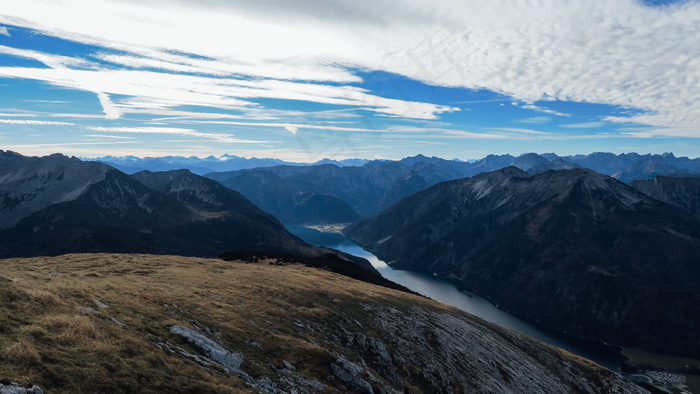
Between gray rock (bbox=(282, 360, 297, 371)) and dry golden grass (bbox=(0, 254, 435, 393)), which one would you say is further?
gray rock (bbox=(282, 360, 297, 371))

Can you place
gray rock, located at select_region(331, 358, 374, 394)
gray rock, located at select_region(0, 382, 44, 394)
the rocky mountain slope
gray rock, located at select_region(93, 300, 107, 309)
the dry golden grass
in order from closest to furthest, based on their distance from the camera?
gray rock, located at select_region(0, 382, 44, 394)
the dry golden grass
the rocky mountain slope
gray rock, located at select_region(93, 300, 107, 309)
gray rock, located at select_region(331, 358, 374, 394)

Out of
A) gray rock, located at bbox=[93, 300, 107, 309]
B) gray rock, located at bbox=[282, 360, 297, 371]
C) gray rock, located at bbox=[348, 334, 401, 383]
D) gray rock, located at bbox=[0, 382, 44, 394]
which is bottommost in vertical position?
gray rock, located at bbox=[348, 334, 401, 383]

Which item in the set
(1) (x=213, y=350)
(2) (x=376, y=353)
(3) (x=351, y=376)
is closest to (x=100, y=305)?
(1) (x=213, y=350)

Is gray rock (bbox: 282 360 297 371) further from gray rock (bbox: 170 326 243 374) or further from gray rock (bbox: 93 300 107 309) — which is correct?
gray rock (bbox: 93 300 107 309)

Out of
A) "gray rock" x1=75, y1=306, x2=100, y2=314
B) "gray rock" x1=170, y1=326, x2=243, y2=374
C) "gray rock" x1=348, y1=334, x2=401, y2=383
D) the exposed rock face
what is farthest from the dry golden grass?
"gray rock" x1=348, y1=334, x2=401, y2=383

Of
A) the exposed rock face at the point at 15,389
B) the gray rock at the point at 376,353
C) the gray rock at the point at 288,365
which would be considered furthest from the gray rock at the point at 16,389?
the gray rock at the point at 376,353

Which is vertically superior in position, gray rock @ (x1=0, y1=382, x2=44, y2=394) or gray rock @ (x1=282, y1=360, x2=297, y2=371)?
gray rock @ (x1=0, y1=382, x2=44, y2=394)

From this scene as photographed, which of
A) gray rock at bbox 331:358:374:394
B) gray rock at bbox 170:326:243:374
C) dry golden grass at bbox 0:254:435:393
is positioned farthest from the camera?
gray rock at bbox 331:358:374:394

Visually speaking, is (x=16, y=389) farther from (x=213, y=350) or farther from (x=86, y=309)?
(x=213, y=350)
